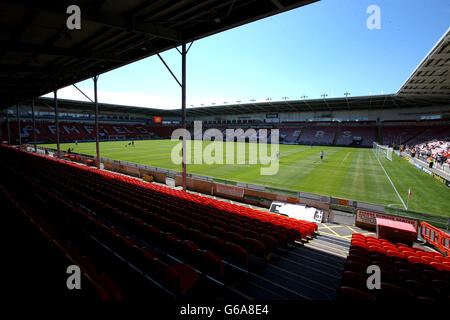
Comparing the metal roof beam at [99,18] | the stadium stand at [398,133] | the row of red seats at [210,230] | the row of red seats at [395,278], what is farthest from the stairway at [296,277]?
the stadium stand at [398,133]

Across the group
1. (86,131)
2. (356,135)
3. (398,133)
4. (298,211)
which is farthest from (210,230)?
(86,131)

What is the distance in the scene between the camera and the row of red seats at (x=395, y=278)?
9.92ft

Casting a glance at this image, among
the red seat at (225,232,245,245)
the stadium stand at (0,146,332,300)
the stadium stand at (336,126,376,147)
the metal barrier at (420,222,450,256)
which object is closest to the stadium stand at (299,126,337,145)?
the stadium stand at (336,126,376,147)

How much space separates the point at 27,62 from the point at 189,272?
58.5 ft

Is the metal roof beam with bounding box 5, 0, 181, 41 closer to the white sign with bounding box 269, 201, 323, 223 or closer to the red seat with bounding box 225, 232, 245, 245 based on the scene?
the red seat with bounding box 225, 232, 245, 245

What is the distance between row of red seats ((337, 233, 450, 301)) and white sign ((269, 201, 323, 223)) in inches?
205

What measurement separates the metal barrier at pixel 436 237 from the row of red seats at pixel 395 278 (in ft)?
9.79

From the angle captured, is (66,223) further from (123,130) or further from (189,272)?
(123,130)

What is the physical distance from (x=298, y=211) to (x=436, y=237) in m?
5.34

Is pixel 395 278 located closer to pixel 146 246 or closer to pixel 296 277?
pixel 296 277

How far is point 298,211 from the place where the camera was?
1142cm

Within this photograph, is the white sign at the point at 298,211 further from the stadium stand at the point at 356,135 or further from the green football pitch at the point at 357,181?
the stadium stand at the point at 356,135

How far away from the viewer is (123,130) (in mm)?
69500

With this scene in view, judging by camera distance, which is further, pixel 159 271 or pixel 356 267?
pixel 356 267
